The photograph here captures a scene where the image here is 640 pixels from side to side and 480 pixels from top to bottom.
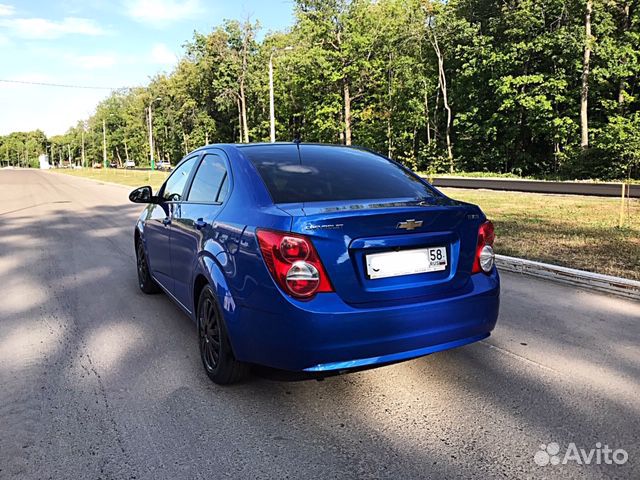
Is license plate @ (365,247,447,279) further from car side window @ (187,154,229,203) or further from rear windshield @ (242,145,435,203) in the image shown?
car side window @ (187,154,229,203)

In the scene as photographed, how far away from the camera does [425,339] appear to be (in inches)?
115

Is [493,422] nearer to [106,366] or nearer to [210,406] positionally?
[210,406]

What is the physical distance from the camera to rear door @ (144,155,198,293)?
4.51 metres

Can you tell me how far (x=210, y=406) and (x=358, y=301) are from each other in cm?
117

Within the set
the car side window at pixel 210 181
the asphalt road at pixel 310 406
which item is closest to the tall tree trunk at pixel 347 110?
the asphalt road at pixel 310 406

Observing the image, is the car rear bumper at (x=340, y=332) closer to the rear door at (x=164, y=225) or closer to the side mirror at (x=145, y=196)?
the rear door at (x=164, y=225)

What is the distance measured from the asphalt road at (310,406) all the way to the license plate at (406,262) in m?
0.86

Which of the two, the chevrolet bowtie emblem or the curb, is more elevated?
the chevrolet bowtie emblem

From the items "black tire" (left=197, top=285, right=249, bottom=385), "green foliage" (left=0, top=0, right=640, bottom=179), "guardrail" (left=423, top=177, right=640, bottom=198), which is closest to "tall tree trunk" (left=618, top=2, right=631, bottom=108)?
"green foliage" (left=0, top=0, right=640, bottom=179)

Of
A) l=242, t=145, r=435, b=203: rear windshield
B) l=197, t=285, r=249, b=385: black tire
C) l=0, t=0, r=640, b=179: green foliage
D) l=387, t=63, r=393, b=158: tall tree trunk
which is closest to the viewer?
l=197, t=285, r=249, b=385: black tire

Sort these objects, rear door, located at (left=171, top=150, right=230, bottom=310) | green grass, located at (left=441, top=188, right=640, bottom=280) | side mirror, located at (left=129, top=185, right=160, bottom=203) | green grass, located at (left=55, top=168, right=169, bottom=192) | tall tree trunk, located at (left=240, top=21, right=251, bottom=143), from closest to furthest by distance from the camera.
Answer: rear door, located at (left=171, top=150, right=230, bottom=310), side mirror, located at (left=129, top=185, right=160, bottom=203), green grass, located at (left=441, top=188, right=640, bottom=280), green grass, located at (left=55, top=168, right=169, bottom=192), tall tree trunk, located at (left=240, top=21, right=251, bottom=143)

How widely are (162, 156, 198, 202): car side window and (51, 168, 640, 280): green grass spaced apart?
516 centimetres

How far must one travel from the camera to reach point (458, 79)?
39031mm

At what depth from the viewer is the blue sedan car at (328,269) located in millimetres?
2709
